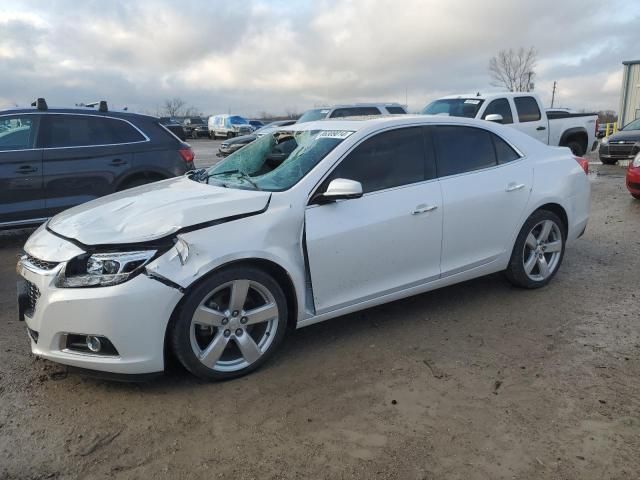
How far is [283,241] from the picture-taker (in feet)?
11.2

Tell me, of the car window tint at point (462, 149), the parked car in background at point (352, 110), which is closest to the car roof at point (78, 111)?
the car window tint at point (462, 149)

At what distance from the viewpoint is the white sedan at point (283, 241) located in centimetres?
306

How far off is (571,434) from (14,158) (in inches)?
253

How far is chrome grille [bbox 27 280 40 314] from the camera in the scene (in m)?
3.22

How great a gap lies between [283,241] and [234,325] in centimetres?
60

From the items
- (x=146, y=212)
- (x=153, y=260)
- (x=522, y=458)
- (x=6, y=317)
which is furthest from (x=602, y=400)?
(x=6, y=317)

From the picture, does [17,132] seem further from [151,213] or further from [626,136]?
[626,136]

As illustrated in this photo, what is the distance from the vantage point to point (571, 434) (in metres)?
2.76

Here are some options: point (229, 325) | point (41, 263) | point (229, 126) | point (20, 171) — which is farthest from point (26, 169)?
point (229, 126)

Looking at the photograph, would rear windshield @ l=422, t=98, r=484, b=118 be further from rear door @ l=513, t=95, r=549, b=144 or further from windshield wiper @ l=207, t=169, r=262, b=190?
windshield wiper @ l=207, t=169, r=262, b=190

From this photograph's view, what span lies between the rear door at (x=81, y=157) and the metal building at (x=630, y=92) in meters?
28.9

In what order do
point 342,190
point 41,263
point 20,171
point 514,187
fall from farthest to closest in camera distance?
point 20,171 < point 514,187 < point 342,190 < point 41,263

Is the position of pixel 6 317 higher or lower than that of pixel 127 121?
lower

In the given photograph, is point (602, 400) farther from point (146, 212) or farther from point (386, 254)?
point (146, 212)
